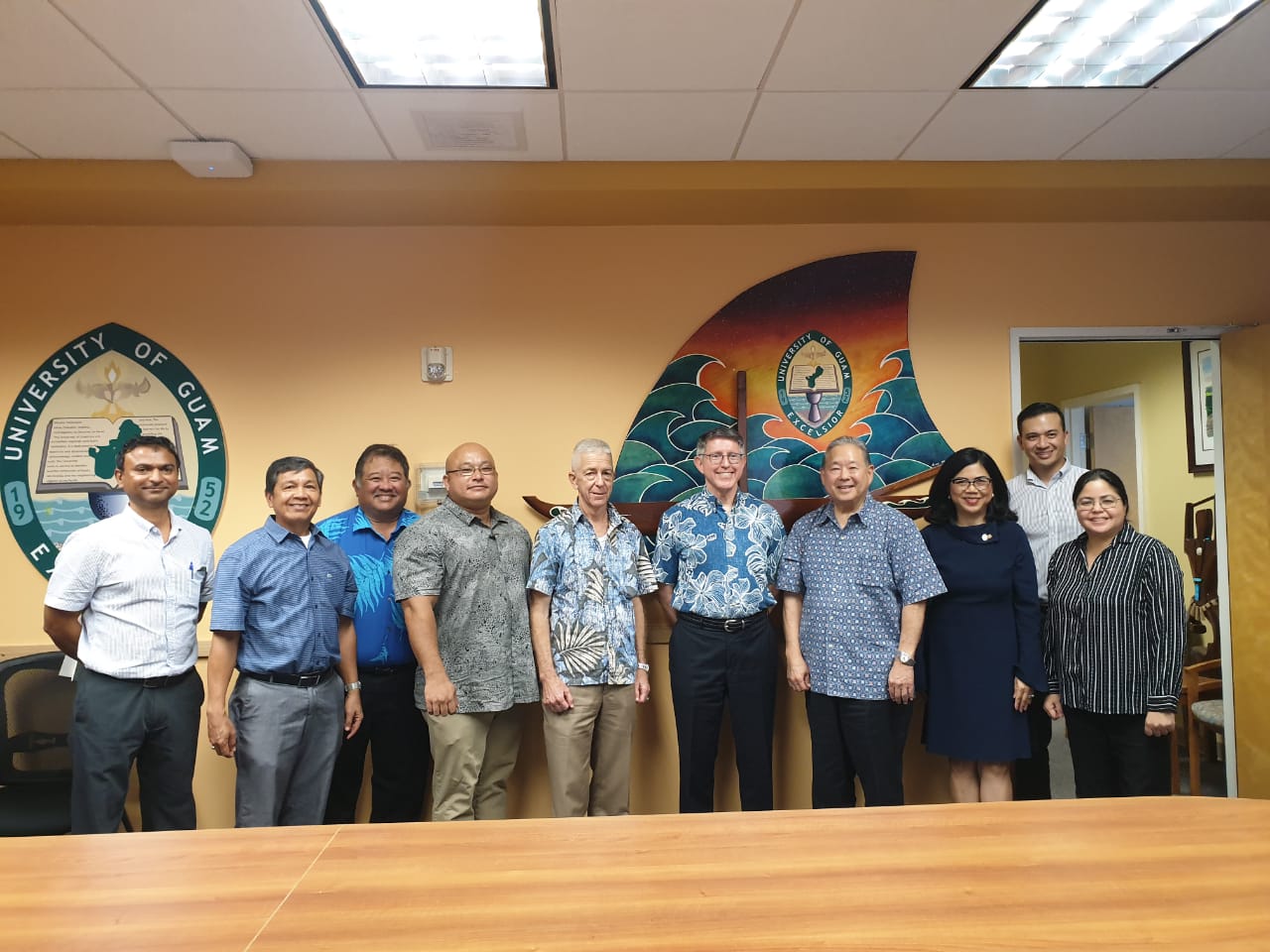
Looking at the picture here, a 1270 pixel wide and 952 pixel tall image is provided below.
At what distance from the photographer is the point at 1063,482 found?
3209 millimetres

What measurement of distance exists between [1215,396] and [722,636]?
2.64 m

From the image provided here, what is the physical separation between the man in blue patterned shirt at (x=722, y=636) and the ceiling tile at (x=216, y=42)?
1.81 metres

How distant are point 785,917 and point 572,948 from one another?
0.97ft

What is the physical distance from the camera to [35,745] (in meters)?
2.95

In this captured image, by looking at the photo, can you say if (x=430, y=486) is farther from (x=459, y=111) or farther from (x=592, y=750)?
(x=459, y=111)

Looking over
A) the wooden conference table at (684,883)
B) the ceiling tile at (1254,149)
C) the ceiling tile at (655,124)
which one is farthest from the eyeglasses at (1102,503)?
the ceiling tile at (655,124)

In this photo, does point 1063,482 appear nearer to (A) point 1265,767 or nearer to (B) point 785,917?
(A) point 1265,767

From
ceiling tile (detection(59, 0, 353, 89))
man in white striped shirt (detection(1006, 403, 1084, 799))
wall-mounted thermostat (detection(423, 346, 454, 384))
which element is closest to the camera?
ceiling tile (detection(59, 0, 353, 89))

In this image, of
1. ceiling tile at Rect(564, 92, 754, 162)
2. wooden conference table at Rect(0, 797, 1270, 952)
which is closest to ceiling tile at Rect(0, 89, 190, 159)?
ceiling tile at Rect(564, 92, 754, 162)

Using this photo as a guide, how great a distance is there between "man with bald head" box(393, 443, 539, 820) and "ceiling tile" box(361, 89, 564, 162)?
1.16 metres

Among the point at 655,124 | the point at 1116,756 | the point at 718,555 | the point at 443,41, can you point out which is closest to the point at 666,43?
the point at 655,124

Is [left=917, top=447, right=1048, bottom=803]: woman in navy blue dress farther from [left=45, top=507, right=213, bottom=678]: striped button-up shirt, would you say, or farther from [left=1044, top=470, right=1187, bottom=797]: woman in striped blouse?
[left=45, top=507, right=213, bottom=678]: striped button-up shirt

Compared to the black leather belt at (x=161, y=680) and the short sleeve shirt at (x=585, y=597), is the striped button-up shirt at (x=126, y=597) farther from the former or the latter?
the short sleeve shirt at (x=585, y=597)

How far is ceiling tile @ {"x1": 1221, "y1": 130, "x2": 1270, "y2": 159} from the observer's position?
3.15m
